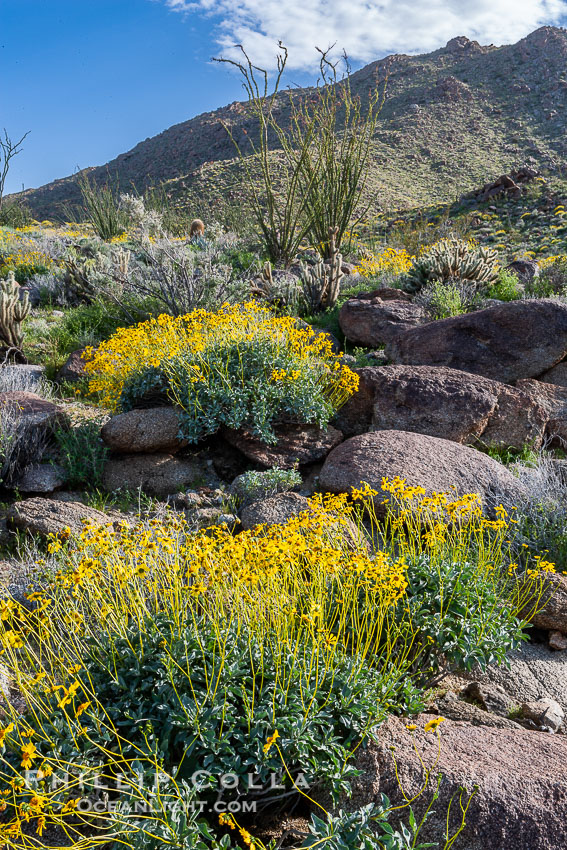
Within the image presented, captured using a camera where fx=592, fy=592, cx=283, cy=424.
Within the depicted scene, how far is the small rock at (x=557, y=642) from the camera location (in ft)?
11.3

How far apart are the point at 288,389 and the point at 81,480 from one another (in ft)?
6.49

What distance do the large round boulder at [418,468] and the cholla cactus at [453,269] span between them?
514cm

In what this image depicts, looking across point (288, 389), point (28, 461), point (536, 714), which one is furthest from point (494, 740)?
point (28, 461)

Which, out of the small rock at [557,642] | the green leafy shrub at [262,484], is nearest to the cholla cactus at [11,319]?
the green leafy shrub at [262,484]

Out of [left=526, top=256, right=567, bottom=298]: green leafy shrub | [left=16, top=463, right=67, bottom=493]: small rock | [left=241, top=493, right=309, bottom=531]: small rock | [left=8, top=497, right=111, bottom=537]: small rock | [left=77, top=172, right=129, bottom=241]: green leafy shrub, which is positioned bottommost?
[left=241, top=493, right=309, bottom=531]: small rock

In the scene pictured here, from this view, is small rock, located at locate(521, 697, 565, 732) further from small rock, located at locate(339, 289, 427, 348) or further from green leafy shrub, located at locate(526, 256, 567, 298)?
green leafy shrub, located at locate(526, 256, 567, 298)

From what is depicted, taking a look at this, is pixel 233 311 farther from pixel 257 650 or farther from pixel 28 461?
pixel 257 650

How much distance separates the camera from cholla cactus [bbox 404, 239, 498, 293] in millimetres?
9227

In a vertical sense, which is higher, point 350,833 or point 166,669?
point 166,669

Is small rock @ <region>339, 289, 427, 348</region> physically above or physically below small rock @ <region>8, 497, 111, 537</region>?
above

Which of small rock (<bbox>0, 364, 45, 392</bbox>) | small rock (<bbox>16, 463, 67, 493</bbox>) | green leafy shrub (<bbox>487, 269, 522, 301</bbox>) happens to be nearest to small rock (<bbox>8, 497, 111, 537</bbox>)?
small rock (<bbox>16, 463, 67, 493</bbox>)

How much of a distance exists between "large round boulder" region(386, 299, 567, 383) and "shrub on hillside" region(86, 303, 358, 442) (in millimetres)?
1648

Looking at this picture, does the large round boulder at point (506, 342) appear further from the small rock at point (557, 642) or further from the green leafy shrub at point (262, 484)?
the small rock at point (557, 642)

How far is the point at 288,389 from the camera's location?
5398mm
